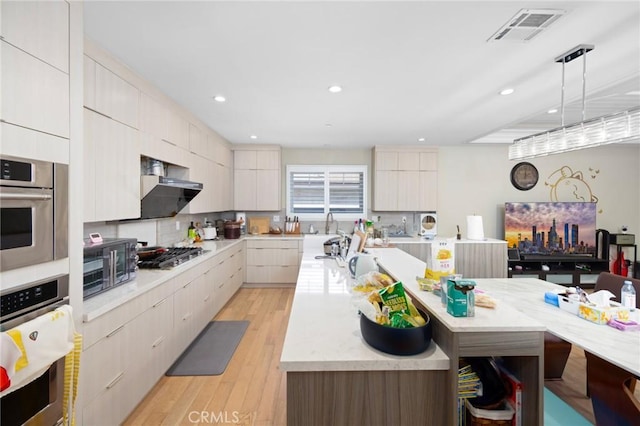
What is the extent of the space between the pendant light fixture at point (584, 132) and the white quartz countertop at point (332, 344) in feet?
6.08

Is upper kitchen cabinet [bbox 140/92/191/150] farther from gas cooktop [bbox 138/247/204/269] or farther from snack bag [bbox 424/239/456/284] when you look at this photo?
snack bag [bbox 424/239/456/284]

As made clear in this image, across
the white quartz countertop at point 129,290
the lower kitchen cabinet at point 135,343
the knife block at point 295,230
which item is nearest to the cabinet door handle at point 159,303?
the lower kitchen cabinet at point 135,343

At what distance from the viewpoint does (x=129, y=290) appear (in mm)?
1890

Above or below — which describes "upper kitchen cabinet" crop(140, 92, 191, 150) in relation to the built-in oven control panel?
above

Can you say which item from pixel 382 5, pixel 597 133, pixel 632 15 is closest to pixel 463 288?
pixel 382 5

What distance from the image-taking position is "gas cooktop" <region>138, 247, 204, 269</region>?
8.14 ft

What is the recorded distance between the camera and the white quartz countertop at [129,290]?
5.11ft

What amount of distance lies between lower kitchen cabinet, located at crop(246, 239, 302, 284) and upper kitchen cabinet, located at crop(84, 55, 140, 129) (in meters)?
2.94

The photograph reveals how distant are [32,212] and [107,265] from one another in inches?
30.9

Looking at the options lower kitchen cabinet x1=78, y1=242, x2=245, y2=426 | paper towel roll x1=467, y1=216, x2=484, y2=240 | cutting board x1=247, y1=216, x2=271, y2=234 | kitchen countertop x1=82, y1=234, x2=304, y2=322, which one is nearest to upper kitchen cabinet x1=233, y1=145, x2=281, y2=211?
cutting board x1=247, y1=216, x2=271, y2=234

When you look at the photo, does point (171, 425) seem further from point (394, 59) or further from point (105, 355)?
point (394, 59)

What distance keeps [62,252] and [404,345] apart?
159 cm

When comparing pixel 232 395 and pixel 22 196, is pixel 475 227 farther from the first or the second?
pixel 22 196

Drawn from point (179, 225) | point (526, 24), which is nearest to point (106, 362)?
point (179, 225)
